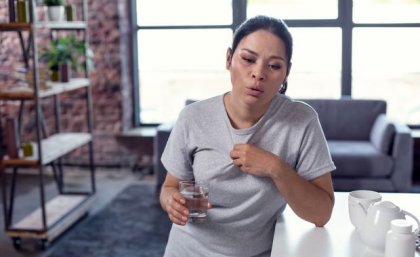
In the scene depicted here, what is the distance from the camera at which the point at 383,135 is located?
3902 millimetres

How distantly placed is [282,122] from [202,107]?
0.24 m

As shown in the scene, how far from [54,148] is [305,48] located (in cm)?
251

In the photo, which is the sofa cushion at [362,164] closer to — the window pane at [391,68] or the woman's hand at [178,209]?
the window pane at [391,68]

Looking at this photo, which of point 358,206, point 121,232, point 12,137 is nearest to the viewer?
point 358,206

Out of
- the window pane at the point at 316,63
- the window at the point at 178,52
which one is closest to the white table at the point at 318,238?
the window pane at the point at 316,63

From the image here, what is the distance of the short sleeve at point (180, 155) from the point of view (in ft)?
4.96

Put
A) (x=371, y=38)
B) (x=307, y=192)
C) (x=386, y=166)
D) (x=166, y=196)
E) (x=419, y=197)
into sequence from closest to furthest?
(x=307, y=192), (x=166, y=196), (x=419, y=197), (x=386, y=166), (x=371, y=38)

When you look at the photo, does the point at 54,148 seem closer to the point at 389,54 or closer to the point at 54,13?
the point at 54,13

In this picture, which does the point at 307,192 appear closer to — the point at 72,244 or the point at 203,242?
the point at 203,242

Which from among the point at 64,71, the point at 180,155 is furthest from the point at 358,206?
the point at 64,71

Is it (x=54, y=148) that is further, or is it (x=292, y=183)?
(x=54, y=148)

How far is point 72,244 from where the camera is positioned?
10.8 ft

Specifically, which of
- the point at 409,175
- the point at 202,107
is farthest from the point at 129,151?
the point at 202,107

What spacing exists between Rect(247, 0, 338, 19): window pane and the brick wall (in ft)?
3.92
